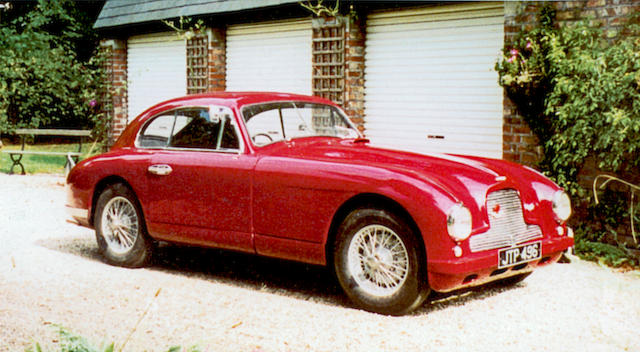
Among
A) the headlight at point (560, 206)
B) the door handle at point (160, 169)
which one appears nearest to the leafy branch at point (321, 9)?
the door handle at point (160, 169)

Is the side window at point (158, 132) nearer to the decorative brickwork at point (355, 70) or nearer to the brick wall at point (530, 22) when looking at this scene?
the brick wall at point (530, 22)

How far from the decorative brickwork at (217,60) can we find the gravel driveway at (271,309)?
698 cm

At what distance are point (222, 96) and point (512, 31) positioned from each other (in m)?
3.75

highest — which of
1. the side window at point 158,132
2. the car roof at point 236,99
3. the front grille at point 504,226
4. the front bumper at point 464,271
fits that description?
the car roof at point 236,99

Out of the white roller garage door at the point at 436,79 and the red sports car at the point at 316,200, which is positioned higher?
the white roller garage door at the point at 436,79

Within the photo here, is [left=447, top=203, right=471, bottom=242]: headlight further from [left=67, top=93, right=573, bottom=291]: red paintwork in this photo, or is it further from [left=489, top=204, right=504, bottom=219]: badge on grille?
[left=489, top=204, right=504, bottom=219]: badge on grille

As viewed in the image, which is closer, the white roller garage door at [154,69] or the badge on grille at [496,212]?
the badge on grille at [496,212]

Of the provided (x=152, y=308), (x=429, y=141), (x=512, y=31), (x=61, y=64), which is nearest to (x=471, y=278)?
(x=152, y=308)

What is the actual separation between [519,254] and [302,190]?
1.65m

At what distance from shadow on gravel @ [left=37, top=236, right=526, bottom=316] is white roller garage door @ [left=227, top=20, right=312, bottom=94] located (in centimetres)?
520

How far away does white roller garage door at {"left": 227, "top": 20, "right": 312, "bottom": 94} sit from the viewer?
12680 millimetres

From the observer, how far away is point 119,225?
7168 mm

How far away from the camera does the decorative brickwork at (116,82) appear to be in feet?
57.1

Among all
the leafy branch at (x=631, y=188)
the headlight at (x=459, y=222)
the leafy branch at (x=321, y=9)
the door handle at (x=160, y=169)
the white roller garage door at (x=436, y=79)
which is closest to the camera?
the headlight at (x=459, y=222)
